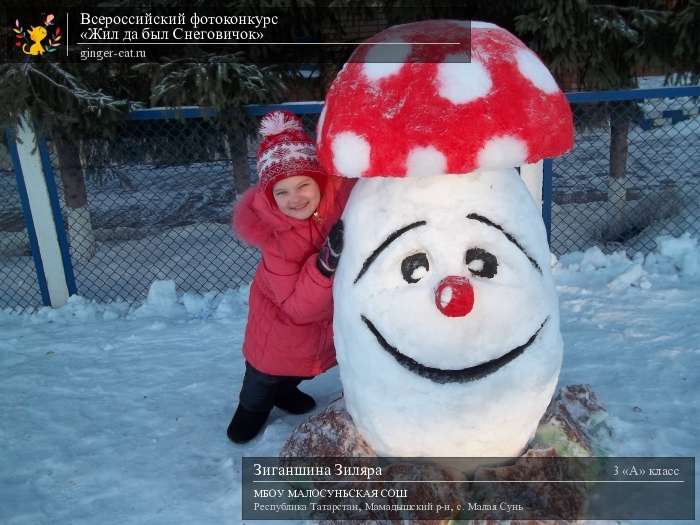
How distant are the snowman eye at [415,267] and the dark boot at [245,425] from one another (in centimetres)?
115

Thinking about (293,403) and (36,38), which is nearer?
(293,403)

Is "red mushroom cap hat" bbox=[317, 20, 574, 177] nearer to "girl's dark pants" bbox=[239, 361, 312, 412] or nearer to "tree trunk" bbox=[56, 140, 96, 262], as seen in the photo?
"girl's dark pants" bbox=[239, 361, 312, 412]

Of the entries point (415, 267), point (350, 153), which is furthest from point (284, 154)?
point (415, 267)

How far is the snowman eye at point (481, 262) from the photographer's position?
1.66m

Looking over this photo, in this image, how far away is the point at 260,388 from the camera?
7.84 ft

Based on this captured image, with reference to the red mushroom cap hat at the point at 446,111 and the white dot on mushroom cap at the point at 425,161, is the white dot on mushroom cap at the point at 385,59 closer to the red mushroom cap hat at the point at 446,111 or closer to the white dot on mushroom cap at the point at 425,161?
the red mushroom cap hat at the point at 446,111

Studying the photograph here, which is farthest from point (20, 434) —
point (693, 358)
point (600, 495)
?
point (693, 358)

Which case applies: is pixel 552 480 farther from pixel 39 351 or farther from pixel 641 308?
pixel 39 351

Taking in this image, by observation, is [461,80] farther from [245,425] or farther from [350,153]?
[245,425]

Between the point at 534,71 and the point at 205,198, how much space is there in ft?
16.2

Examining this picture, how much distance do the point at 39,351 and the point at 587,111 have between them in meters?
4.09

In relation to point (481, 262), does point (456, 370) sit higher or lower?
lower

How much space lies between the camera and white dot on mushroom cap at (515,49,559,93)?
5.14ft

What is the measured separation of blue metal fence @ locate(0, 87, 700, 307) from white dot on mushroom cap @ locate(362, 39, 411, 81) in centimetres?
204
